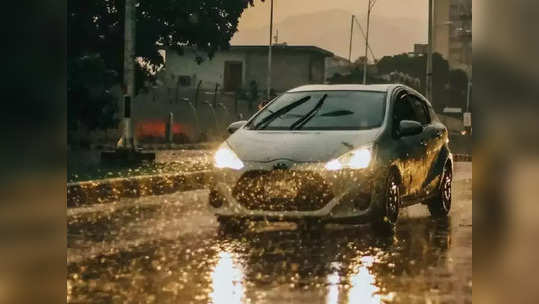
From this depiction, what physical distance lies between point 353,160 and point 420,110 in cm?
294

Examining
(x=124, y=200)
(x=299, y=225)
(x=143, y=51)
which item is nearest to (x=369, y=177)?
(x=299, y=225)

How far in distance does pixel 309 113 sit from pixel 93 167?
895 cm

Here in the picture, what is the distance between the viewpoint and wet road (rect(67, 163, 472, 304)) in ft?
22.1

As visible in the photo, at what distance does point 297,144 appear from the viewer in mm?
10352

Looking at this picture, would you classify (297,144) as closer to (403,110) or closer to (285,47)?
(403,110)

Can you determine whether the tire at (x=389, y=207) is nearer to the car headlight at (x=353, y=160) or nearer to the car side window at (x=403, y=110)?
the car headlight at (x=353, y=160)

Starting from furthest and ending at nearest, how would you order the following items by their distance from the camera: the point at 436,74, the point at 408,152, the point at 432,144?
1. the point at 436,74
2. the point at 432,144
3. the point at 408,152

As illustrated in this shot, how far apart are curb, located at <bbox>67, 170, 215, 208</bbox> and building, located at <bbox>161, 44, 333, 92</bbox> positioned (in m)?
49.9

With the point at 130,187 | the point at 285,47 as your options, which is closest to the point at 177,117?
the point at 285,47

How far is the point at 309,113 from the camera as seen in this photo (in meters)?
11.5

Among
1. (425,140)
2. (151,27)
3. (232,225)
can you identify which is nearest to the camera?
(232,225)

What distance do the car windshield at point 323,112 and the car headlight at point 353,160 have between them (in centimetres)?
70

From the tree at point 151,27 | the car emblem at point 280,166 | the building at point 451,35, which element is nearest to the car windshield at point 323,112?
the car emblem at point 280,166
